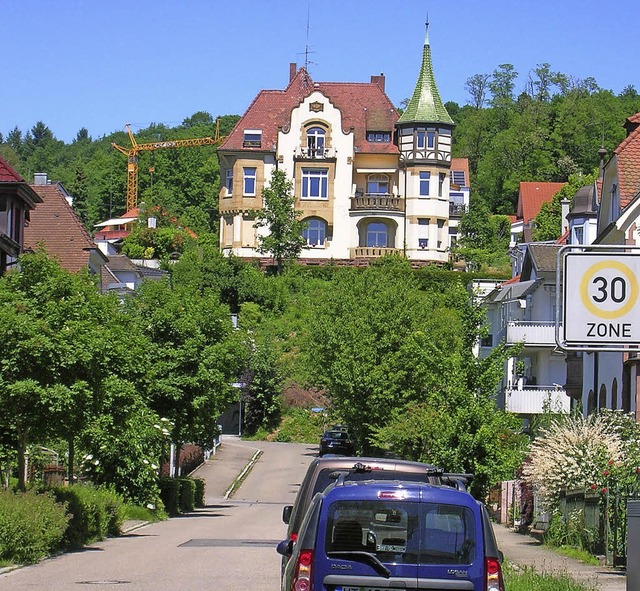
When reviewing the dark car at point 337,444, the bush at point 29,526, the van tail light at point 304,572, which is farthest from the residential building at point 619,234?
the van tail light at point 304,572

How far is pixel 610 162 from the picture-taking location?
37781 mm

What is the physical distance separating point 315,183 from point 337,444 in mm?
31185

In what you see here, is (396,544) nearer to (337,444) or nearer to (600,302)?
(600,302)

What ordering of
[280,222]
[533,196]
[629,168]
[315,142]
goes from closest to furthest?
1. [629,168]
2. [280,222]
3. [315,142]
4. [533,196]

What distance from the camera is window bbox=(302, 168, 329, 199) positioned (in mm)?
88000

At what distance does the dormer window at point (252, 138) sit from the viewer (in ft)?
294

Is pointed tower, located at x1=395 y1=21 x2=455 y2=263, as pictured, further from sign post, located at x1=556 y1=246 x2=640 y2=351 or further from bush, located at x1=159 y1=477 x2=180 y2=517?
sign post, located at x1=556 y1=246 x2=640 y2=351

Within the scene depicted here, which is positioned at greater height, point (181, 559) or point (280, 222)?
point (280, 222)

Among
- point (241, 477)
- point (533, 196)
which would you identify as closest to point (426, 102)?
point (533, 196)

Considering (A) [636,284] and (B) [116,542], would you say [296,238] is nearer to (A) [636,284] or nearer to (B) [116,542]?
(B) [116,542]

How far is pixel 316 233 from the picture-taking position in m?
87.9

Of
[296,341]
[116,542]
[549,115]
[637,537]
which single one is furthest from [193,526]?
[549,115]

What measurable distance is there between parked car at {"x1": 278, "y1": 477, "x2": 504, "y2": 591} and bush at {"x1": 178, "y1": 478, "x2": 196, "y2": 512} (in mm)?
30745

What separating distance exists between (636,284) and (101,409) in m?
16.4
